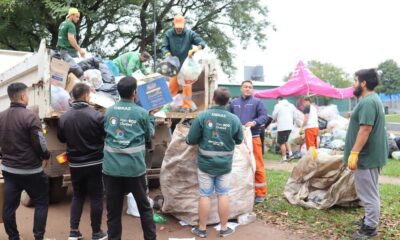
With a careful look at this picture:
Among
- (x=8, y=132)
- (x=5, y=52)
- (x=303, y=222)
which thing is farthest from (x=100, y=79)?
(x=5, y=52)

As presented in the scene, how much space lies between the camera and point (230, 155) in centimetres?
470

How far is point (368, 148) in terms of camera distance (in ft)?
14.9

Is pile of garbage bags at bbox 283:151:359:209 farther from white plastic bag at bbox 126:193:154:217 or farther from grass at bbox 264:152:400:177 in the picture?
grass at bbox 264:152:400:177

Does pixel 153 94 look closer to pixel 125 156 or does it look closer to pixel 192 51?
pixel 192 51

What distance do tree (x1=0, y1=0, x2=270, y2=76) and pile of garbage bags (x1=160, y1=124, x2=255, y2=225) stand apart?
9.75 metres

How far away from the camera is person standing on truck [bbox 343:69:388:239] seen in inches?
175

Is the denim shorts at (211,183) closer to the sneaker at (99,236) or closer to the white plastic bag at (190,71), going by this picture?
the sneaker at (99,236)

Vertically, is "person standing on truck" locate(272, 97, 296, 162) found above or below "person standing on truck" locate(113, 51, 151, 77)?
below

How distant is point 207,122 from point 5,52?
207 inches

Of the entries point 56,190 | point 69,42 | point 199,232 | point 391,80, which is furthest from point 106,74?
point 391,80

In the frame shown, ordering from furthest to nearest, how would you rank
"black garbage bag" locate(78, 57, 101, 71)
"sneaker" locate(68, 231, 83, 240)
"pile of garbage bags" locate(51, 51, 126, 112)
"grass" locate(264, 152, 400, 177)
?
"grass" locate(264, 152, 400, 177), "black garbage bag" locate(78, 57, 101, 71), "pile of garbage bags" locate(51, 51, 126, 112), "sneaker" locate(68, 231, 83, 240)

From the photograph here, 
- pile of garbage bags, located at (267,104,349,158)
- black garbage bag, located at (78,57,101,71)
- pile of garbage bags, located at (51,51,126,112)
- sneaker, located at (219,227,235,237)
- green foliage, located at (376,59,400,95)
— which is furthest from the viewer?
green foliage, located at (376,59,400,95)

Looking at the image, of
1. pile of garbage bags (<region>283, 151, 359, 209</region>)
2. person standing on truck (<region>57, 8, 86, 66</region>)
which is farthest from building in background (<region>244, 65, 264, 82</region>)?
pile of garbage bags (<region>283, 151, 359, 209</region>)

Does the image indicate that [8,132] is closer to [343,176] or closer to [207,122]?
[207,122]
